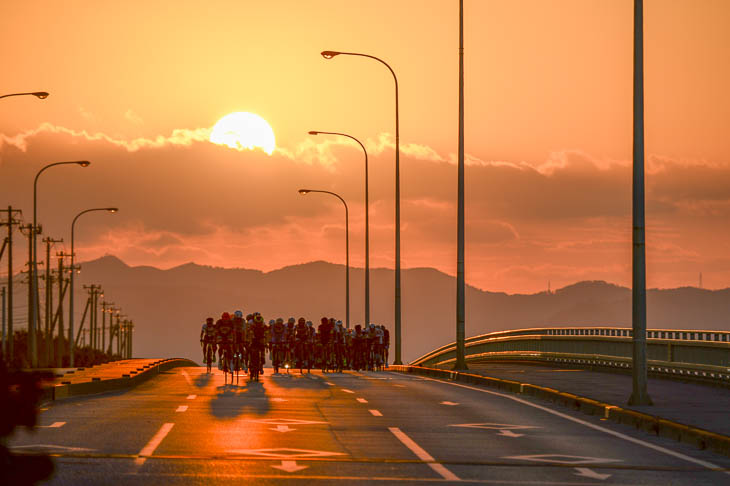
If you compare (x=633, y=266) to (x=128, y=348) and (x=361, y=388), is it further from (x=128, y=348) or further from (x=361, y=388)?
(x=128, y=348)

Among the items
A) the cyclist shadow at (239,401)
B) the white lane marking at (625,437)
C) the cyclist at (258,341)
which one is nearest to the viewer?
the white lane marking at (625,437)

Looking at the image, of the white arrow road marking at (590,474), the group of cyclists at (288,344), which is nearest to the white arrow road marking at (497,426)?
the white arrow road marking at (590,474)

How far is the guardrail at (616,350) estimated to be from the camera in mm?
27922

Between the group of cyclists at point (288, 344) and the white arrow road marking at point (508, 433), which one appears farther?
the group of cyclists at point (288, 344)

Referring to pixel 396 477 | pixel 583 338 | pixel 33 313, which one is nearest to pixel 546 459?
pixel 396 477

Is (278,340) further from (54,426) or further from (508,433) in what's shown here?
(508,433)

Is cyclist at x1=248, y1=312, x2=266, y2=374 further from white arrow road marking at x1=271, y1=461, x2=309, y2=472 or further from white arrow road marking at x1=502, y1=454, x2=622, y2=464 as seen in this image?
white arrow road marking at x1=271, y1=461, x2=309, y2=472

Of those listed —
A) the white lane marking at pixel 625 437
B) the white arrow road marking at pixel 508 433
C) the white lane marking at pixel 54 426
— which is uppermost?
the white lane marking at pixel 54 426

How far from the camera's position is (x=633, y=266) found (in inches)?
826

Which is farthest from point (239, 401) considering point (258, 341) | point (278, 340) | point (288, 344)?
point (288, 344)

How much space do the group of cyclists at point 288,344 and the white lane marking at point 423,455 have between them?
15.5 m

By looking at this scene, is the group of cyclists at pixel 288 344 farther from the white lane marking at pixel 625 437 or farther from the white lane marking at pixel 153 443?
the white lane marking at pixel 153 443

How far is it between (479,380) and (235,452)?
714 inches

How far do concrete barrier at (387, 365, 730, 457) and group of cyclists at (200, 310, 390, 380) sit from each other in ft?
19.9
